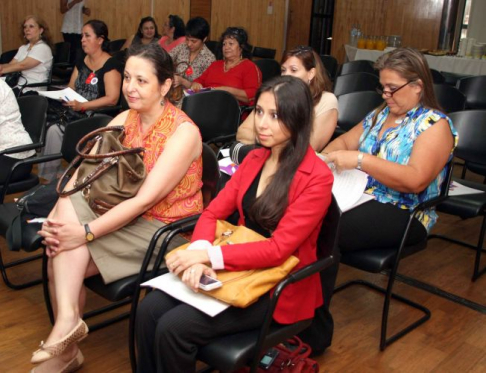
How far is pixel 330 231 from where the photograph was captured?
2053 millimetres

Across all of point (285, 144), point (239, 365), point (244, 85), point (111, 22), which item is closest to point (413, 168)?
point (285, 144)

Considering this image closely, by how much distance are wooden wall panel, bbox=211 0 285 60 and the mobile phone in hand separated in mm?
8419

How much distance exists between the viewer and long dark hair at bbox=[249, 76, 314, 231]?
6.59 ft

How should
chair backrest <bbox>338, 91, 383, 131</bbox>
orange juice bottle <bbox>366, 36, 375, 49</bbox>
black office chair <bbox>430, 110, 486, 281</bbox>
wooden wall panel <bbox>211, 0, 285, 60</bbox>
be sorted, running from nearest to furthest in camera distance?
black office chair <bbox>430, 110, 486, 281</bbox> → chair backrest <bbox>338, 91, 383, 131</bbox> → orange juice bottle <bbox>366, 36, 375, 49</bbox> → wooden wall panel <bbox>211, 0, 285, 60</bbox>

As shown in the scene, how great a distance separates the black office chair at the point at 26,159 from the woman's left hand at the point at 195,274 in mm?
1184

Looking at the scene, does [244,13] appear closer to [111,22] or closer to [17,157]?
[111,22]

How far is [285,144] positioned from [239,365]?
2.46ft

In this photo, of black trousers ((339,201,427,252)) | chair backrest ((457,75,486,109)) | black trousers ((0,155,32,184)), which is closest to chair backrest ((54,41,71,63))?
black trousers ((0,155,32,184))

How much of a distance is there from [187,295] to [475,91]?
3979 millimetres

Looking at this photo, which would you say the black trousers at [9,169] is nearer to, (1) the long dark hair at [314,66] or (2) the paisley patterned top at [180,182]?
(2) the paisley patterned top at [180,182]

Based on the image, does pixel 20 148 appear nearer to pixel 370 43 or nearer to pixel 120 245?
pixel 120 245

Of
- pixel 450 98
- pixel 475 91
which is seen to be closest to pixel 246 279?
pixel 450 98

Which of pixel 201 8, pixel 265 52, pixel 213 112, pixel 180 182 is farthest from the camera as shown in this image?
pixel 201 8

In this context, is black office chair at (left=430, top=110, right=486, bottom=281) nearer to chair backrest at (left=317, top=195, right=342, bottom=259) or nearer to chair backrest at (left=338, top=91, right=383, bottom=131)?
chair backrest at (left=338, top=91, right=383, bottom=131)
